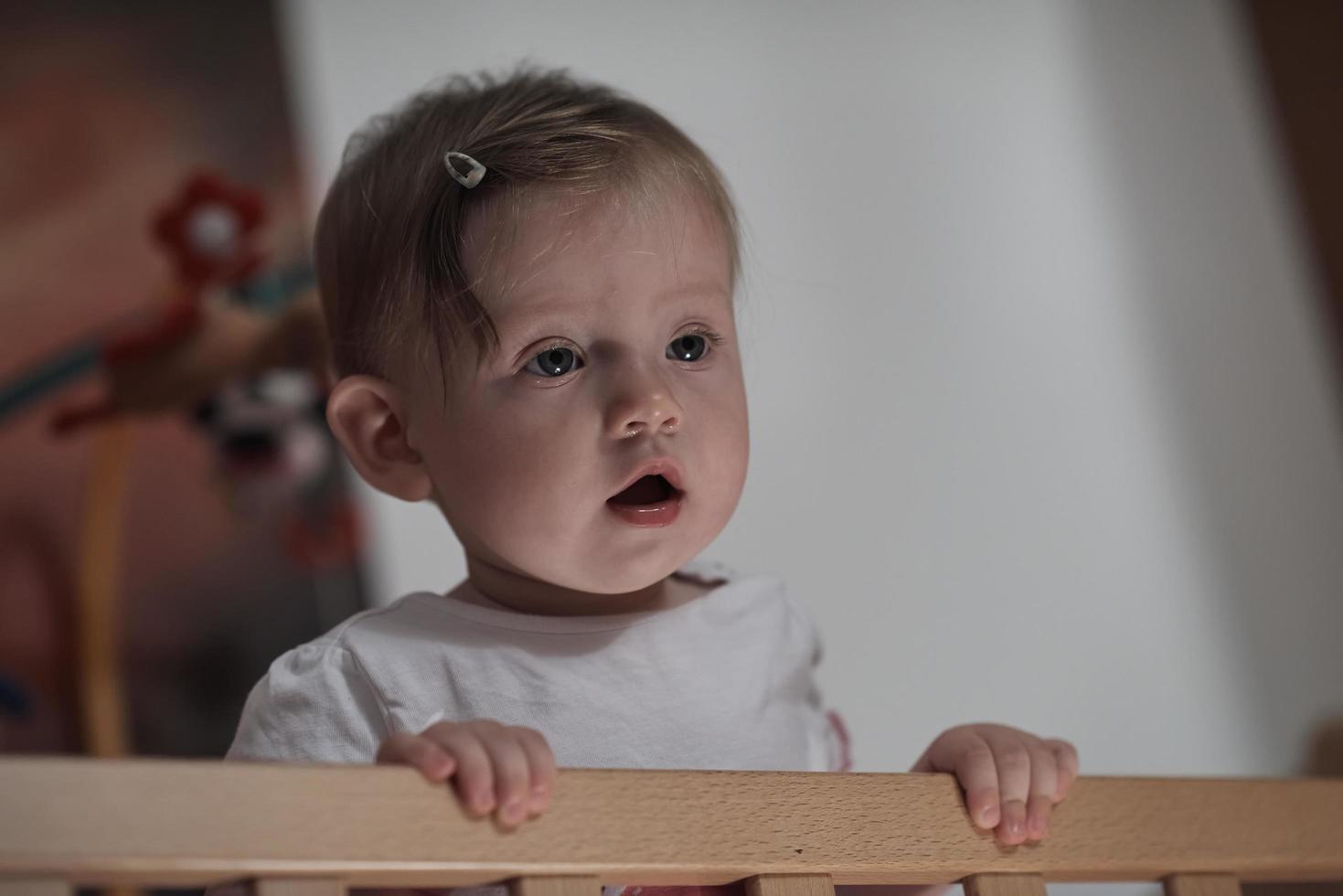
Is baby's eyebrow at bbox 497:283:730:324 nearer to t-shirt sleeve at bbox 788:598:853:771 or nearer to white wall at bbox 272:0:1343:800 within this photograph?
t-shirt sleeve at bbox 788:598:853:771

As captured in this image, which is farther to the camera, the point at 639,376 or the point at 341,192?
the point at 341,192

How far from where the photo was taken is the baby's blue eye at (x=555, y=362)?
25.0 inches

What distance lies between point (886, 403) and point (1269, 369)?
0.59 metres

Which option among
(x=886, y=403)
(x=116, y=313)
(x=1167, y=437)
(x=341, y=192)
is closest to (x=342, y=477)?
(x=116, y=313)

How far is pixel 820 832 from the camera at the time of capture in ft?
1.67

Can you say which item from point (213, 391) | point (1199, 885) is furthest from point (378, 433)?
point (213, 391)

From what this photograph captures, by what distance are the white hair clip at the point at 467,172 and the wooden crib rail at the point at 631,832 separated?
0.28 meters

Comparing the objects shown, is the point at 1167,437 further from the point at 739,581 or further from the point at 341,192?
the point at 341,192

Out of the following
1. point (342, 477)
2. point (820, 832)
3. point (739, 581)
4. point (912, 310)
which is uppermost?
point (912, 310)

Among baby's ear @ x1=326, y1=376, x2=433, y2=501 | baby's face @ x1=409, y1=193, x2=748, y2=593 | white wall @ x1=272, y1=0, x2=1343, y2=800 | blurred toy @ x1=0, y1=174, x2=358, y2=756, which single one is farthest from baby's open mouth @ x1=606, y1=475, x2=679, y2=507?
white wall @ x1=272, y1=0, x2=1343, y2=800

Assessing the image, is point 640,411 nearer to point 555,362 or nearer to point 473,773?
point 555,362

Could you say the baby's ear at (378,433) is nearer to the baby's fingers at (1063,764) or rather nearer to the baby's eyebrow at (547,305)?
the baby's eyebrow at (547,305)

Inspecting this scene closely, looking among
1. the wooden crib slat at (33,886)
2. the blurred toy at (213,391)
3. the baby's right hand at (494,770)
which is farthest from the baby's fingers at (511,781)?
the blurred toy at (213,391)

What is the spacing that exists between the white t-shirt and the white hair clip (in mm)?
185
